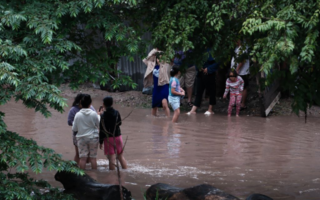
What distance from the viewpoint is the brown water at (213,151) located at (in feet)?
23.6

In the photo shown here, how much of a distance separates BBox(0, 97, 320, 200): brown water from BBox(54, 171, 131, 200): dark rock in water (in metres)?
0.58

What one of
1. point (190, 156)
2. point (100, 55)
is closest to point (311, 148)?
point (190, 156)

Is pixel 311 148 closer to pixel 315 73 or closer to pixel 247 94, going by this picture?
pixel 315 73

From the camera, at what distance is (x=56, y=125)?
11523mm

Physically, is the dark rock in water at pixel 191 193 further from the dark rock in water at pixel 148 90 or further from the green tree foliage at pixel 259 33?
the dark rock in water at pixel 148 90

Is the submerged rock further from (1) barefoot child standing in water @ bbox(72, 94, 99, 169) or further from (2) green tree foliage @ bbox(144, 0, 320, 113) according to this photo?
(1) barefoot child standing in water @ bbox(72, 94, 99, 169)

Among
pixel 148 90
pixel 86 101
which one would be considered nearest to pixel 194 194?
pixel 86 101

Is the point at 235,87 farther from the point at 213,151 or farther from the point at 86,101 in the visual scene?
the point at 86,101

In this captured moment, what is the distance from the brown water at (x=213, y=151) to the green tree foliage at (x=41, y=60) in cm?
190

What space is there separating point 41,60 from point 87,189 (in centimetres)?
197

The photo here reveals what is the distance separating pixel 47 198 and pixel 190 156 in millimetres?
A: 3875

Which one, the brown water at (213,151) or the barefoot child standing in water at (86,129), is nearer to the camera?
the brown water at (213,151)

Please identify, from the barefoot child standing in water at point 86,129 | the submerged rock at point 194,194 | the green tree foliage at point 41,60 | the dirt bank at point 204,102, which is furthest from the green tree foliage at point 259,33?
the dirt bank at point 204,102

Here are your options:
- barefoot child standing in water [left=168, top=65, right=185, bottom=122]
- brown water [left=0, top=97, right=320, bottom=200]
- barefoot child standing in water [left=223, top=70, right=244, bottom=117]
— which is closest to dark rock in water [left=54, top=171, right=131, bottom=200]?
brown water [left=0, top=97, right=320, bottom=200]
